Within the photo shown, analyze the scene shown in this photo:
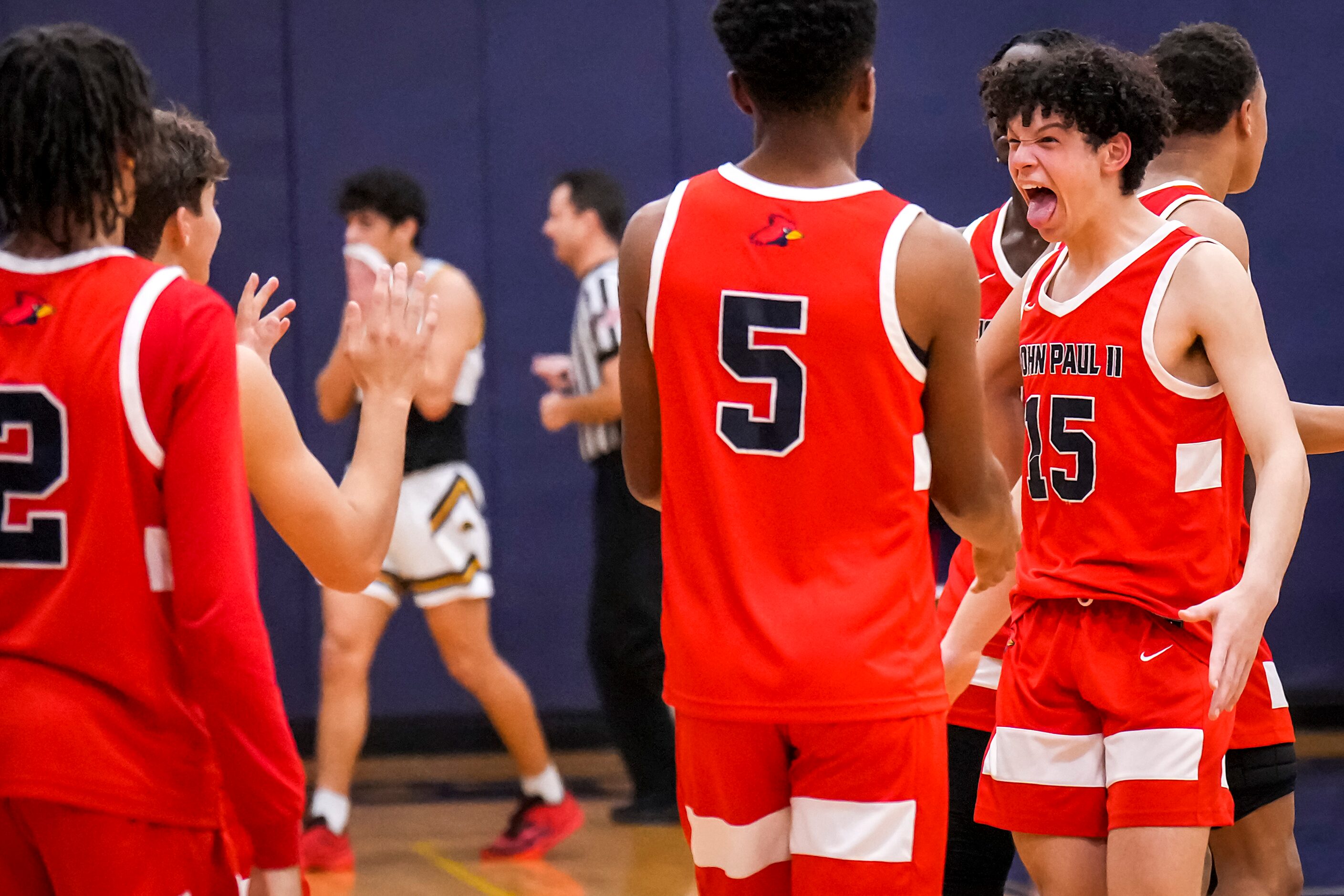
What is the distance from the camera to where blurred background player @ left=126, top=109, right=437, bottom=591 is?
78.1 inches

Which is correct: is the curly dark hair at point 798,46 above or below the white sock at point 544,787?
above

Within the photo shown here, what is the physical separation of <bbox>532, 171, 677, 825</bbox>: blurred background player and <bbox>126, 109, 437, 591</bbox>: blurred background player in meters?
3.07

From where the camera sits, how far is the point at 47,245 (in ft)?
5.85

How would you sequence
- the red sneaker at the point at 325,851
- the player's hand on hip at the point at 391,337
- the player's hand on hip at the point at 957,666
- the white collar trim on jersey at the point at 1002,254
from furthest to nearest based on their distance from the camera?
the red sneaker at the point at 325,851 → the white collar trim on jersey at the point at 1002,254 → the player's hand on hip at the point at 957,666 → the player's hand on hip at the point at 391,337

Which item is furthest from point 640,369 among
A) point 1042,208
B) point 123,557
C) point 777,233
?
point 1042,208

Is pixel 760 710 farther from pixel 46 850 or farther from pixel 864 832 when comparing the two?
pixel 46 850

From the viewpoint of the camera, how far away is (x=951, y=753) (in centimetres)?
325

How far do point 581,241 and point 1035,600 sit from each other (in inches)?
129

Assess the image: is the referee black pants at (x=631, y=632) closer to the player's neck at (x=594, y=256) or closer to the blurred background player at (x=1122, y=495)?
the player's neck at (x=594, y=256)

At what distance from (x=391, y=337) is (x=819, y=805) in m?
0.87

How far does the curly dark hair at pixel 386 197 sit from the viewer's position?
18.0ft

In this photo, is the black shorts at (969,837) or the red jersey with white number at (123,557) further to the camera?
the black shorts at (969,837)

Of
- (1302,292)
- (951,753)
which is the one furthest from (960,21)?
(951,753)

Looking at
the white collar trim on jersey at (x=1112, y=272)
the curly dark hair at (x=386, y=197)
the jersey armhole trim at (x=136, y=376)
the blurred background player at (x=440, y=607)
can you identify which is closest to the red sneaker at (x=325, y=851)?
the blurred background player at (x=440, y=607)
